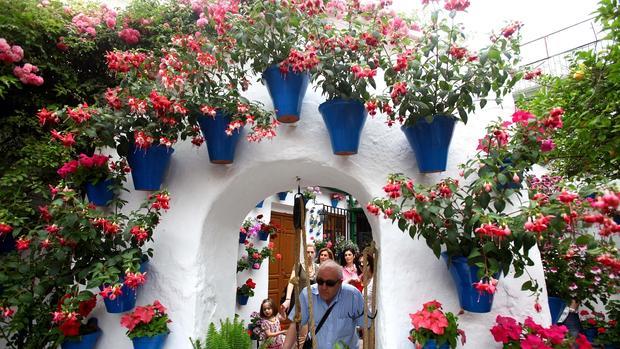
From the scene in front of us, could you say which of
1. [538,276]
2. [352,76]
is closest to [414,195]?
[352,76]

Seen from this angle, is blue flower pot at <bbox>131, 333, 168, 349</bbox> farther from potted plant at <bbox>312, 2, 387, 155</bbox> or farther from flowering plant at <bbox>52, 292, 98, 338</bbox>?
potted plant at <bbox>312, 2, 387, 155</bbox>

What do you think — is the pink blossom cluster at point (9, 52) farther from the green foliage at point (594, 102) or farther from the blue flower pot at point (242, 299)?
the blue flower pot at point (242, 299)

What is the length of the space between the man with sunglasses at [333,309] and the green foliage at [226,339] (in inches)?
18.4

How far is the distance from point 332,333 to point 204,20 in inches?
86.8

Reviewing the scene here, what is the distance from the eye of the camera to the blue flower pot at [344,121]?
6.82 feet

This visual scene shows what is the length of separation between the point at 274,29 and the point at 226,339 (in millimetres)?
1769

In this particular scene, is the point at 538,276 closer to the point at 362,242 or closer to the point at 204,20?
the point at 204,20

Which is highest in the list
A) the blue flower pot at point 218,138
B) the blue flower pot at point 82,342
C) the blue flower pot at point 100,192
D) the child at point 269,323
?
the blue flower pot at point 218,138

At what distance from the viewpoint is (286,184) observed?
2.89 metres

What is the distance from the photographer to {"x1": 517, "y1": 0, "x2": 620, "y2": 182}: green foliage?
7.71 ft

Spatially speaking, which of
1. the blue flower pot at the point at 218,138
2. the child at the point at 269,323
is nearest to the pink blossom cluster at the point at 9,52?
the blue flower pot at the point at 218,138

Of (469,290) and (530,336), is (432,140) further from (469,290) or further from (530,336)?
(530,336)

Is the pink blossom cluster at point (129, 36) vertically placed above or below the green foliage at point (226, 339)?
above

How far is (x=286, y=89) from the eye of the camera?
7.03 feet
